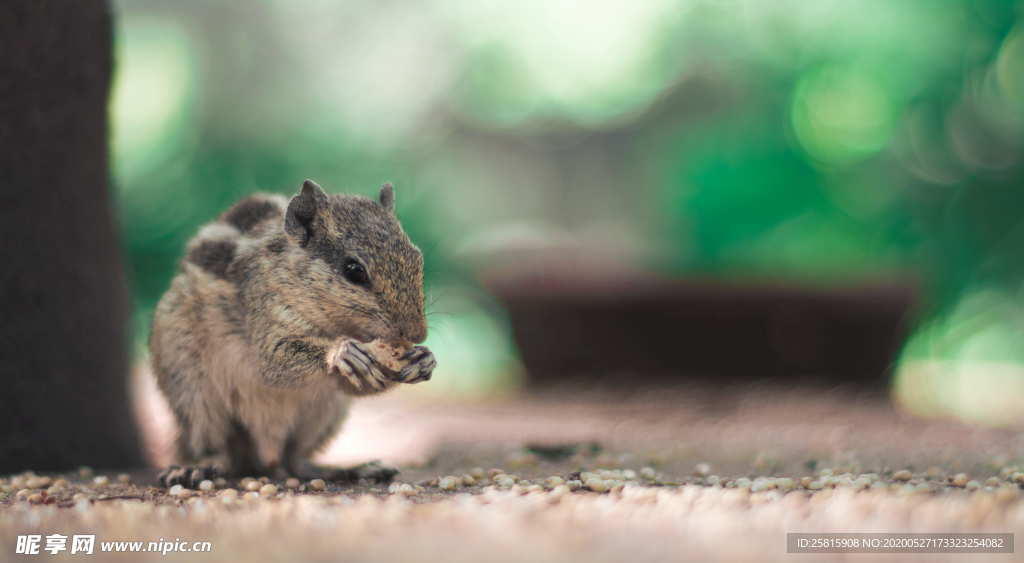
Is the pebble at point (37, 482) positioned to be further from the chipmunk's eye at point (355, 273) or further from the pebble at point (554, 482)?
the pebble at point (554, 482)

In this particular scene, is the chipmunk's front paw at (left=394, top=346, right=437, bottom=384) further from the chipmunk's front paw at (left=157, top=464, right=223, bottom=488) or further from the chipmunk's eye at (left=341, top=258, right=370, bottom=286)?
the chipmunk's front paw at (left=157, top=464, right=223, bottom=488)

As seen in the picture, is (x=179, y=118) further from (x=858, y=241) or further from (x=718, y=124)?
(x=858, y=241)

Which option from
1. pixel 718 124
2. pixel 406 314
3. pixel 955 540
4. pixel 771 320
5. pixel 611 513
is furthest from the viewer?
pixel 718 124

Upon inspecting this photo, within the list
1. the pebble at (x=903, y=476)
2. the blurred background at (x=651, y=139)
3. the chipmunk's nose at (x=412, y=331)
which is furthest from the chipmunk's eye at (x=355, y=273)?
the blurred background at (x=651, y=139)

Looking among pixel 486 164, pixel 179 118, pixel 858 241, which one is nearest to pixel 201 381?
pixel 179 118

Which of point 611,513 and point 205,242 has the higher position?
point 205,242

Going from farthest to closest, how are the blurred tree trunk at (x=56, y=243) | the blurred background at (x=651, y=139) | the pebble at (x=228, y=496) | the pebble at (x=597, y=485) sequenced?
the blurred background at (x=651, y=139) < the blurred tree trunk at (x=56, y=243) < the pebble at (x=597, y=485) < the pebble at (x=228, y=496)

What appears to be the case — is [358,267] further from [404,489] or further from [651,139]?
[651,139]
